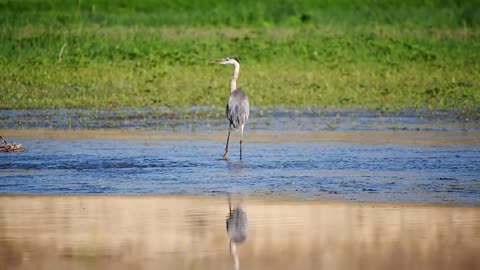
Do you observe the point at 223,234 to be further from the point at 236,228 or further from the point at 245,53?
the point at 245,53

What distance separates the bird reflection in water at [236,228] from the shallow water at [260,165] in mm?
1175

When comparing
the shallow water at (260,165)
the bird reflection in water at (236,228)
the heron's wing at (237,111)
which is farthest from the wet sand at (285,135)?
Answer: the bird reflection in water at (236,228)

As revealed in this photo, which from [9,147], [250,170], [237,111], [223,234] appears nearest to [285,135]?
[237,111]

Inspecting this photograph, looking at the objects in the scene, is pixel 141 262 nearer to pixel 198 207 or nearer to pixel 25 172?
pixel 198 207

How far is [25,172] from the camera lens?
13.5 m

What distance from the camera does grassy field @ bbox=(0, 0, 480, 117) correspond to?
22.7 metres

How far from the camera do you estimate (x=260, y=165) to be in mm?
14258

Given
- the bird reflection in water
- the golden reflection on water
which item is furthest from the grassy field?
the bird reflection in water

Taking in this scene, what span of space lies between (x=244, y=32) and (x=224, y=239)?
2491cm

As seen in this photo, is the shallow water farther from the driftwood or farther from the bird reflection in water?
the bird reflection in water

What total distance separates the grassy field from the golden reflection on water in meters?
10.2

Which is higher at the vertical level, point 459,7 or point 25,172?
point 459,7

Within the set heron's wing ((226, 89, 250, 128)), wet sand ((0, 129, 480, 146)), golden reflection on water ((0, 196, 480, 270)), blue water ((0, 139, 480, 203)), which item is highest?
heron's wing ((226, 89, 250, 128))

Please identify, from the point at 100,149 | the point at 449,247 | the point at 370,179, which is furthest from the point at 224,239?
the point at 100,149
